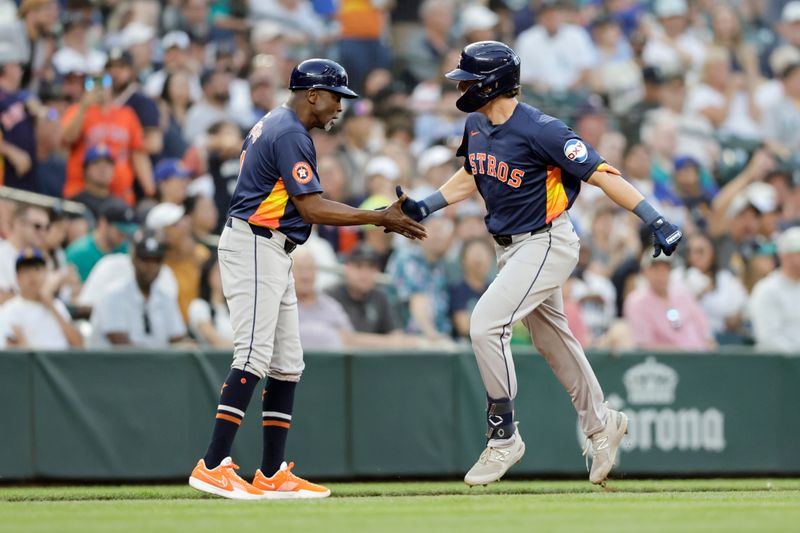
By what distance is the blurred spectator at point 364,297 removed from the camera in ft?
35.2

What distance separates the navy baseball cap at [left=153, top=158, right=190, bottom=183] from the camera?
11.7 meters

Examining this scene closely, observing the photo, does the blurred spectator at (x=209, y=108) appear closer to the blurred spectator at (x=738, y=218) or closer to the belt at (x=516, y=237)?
the blurred spectator at (x=738, y=218)

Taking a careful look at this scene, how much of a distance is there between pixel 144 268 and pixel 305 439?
5.83 feet

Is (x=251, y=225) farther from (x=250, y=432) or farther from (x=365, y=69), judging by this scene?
(x=365, y=69)

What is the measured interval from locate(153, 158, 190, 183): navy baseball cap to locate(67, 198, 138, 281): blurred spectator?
0.79 m

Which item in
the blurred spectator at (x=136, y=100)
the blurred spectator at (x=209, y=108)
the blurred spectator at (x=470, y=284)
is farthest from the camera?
the blurred spectator at (x=209, y=108)

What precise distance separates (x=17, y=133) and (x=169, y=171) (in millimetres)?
1336

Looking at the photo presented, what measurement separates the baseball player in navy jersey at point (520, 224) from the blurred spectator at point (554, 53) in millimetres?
8283

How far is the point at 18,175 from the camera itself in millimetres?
11477

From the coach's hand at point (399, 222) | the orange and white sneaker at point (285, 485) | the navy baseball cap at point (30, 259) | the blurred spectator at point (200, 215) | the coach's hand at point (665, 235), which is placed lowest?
the orange and white sneaker at point (285, 485)

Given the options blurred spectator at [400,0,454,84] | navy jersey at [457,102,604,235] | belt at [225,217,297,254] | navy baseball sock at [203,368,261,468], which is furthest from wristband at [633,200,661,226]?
blurred spectator at [400,0,454,84]

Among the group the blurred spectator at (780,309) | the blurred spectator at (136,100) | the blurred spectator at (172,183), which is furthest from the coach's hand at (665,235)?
the blurred spectator at (136,100)

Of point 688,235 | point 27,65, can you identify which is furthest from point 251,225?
point 688,235

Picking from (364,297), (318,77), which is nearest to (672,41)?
(364,297)
